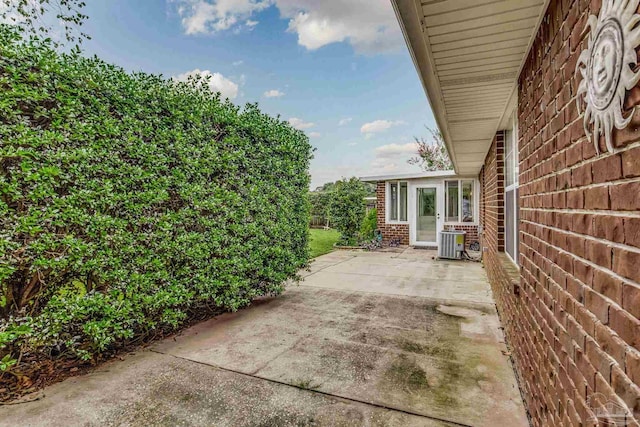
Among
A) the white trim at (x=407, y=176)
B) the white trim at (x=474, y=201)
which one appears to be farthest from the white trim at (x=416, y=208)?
the white trim at (x=407, y=176)

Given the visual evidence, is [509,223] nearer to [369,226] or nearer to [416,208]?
[416,208]

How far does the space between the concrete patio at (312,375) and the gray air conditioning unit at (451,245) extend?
190 inches

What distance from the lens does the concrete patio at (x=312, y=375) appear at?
2471mm

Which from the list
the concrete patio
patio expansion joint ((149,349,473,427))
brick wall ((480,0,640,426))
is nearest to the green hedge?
the concrete patio

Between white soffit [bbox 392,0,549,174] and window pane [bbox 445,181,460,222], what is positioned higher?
white soffit [bbox 392,0,549,174]

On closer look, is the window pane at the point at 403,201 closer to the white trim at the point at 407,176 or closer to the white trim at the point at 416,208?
the white trim at the point at 416,208

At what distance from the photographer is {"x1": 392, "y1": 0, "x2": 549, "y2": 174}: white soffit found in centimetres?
201

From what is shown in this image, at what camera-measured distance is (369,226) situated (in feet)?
45.9

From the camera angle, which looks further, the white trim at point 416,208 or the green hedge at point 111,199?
the white trim at point 416,208

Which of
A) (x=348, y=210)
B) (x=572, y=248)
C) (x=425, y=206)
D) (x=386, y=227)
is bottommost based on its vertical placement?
(x=386, y=227)

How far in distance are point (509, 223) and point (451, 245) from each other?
5.31 metres

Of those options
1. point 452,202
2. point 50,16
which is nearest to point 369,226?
point 452,202

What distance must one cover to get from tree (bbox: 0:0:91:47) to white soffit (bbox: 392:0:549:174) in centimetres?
625

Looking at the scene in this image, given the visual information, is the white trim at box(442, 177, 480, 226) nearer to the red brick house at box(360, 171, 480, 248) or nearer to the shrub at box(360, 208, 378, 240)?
the red brick house at box(360, 171, 480, 248)
